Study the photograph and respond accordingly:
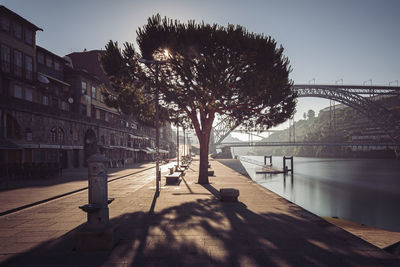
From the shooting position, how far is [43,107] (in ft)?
104

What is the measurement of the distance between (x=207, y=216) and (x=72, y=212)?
5.72 metres

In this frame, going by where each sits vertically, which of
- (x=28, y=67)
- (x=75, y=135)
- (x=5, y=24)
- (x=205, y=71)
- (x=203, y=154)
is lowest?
(x=203, y=154)

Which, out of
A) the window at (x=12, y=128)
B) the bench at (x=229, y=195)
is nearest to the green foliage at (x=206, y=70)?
the bench at (x=229, y=195)

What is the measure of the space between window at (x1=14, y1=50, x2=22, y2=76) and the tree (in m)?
19.2

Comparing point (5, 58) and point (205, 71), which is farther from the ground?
point (5, 58)

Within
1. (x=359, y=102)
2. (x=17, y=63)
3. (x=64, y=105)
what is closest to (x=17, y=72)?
(x=17, y=63)

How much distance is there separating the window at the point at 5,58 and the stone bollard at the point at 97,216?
31.2 metres

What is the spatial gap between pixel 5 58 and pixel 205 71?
Result: 89.6ft

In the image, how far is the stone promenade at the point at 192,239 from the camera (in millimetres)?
5672

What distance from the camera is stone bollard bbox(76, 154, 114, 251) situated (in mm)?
5973

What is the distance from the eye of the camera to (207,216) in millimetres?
9531

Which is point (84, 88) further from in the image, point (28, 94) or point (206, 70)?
point (206, 70)

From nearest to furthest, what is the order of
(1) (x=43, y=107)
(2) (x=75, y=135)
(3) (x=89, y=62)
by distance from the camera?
(1) (x=43, y=107), (2) (x=75, y=135), (3) (x=89, y=62)

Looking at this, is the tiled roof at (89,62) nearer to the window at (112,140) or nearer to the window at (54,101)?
the window at (112,140)
